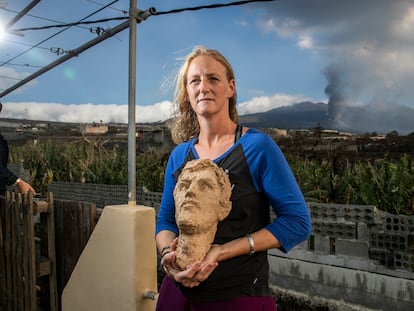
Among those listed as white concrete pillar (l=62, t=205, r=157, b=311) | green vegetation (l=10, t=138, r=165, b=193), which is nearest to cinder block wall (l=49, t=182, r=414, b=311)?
white concrete pillar (l=62, t=205, r=157, b=311)

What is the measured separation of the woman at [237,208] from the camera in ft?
3.64

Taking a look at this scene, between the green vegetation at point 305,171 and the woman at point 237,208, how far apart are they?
14.0ft

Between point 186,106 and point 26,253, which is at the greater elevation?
point 186,106

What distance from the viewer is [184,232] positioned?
3.63 feet

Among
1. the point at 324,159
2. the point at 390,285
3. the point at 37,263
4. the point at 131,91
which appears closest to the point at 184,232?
the point at 37,263

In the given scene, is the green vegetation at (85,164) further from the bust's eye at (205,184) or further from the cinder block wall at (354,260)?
the bust's eye at (205,184)

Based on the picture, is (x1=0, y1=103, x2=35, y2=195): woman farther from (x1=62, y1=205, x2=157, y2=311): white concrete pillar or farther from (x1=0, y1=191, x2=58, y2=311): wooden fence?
(x1=62, y1=205, x2=157, y2=311): white concrete pillar

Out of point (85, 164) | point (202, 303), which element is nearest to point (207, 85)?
point (202, 303)

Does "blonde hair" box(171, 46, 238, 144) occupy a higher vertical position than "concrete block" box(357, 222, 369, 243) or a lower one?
higher

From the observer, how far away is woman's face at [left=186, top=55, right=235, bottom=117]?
1.16m

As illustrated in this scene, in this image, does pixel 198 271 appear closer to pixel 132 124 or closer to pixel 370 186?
pixel 132 124

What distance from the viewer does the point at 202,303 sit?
117 centimetres

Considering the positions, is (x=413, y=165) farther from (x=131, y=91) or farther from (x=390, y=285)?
(x=131, y=91)

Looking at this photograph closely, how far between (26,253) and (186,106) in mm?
2383
